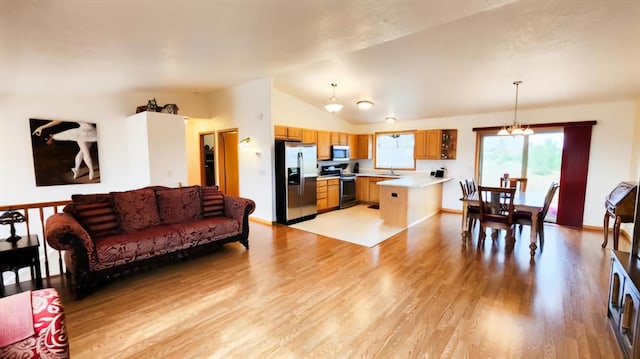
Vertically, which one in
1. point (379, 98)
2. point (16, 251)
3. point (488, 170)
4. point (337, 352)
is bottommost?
point (337, 352)

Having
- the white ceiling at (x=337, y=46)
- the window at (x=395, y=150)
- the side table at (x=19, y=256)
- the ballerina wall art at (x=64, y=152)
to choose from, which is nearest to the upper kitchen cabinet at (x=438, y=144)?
the window at (x=395, y=150)

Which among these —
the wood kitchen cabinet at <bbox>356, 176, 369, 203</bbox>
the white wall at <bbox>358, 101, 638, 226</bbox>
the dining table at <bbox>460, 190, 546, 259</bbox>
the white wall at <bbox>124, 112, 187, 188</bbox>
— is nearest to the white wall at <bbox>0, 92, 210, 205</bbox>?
the white wall at <bbox>124, 112, 187, 188</bbox>

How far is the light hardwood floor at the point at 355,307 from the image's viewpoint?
6.93 feet

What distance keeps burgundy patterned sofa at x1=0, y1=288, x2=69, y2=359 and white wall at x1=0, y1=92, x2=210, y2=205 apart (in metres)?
4.36

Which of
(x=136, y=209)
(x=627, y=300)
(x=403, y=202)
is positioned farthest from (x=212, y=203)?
(x=627, y=300)

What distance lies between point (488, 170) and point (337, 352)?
6.04 metres

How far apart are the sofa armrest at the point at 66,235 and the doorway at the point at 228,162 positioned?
12.4 feet

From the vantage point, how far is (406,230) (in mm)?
5324

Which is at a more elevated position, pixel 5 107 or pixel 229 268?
pixel 5 107

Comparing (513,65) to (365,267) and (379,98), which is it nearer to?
(379,98)

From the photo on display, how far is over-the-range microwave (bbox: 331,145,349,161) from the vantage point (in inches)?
288

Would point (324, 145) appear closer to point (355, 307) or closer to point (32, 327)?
point (355, 307)

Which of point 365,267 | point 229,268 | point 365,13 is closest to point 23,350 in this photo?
point 229,268

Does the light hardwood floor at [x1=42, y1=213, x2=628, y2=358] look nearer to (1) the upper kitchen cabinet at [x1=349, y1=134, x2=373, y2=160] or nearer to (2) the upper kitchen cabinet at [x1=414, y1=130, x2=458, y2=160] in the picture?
(2) the upper kitchen cabinet at [x1=414, y1=130, x2=458, y2=160]
